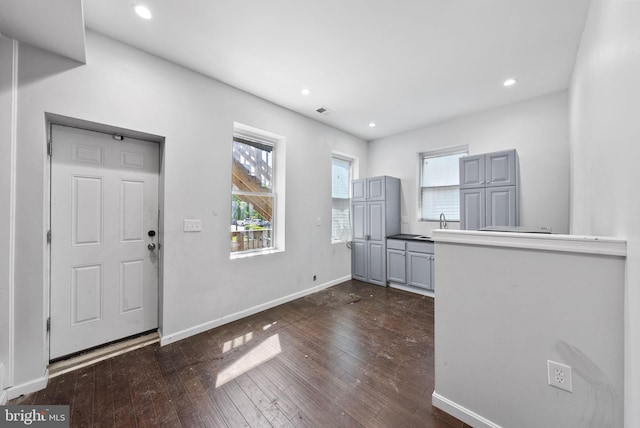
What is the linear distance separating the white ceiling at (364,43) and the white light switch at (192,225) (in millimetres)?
1623

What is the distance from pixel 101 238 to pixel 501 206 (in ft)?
15.1

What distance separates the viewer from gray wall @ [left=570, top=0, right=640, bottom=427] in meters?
0.93

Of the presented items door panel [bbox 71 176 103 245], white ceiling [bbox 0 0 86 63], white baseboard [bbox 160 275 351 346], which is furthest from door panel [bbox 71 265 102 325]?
white ceiling [bbox 0 0 86 63]

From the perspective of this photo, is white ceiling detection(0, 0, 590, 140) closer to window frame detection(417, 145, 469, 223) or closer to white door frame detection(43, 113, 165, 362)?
white door frame detection(43, 113, 165, 362)

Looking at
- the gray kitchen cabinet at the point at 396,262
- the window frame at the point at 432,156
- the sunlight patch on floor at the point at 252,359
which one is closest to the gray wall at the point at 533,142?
the window frame at the point at 432,156

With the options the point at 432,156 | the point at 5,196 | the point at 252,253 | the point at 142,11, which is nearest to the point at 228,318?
the point at 252,253

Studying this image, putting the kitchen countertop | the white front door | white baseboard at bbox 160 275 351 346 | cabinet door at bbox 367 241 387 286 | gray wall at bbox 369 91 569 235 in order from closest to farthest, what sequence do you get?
1. the white front door
2. white baseboard at bbox 160 275 351 346
3. gray wall at bbox 369 91 569 235
4. the kitchen countertop
5. cabinet door at bbox 367 241 387 286

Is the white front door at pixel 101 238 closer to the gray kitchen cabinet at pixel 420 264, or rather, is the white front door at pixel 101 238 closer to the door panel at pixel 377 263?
the door panel at pixel 377 263

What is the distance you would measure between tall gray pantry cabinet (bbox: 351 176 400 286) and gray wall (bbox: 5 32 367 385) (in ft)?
3.00

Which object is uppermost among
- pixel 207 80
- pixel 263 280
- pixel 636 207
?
pixel 207 80

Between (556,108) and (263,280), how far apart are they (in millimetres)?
4428

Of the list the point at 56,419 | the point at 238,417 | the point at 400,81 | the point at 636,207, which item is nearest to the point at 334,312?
the point at 238,417

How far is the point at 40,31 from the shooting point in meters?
1.66

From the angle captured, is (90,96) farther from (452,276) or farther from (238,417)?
(452,276)
